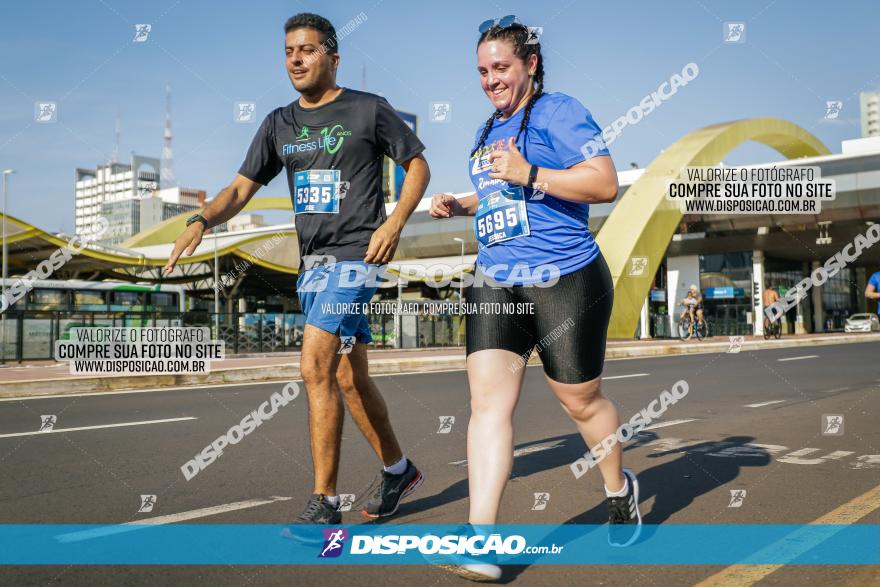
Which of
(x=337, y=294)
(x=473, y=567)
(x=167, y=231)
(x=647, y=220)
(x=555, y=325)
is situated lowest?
(x=473, y=567)

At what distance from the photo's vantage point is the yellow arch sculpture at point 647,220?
3756 cm

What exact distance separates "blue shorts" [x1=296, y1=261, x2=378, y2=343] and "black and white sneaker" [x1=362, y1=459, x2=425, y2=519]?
70 cm

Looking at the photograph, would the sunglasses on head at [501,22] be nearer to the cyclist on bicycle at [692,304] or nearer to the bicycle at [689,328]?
the cyclist on bicycle at [692,304]

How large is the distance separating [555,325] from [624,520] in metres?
0.82

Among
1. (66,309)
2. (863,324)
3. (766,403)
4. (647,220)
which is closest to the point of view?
(766,403)

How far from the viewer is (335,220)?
3455 mm

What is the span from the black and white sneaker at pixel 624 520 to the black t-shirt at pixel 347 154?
1.45 metres

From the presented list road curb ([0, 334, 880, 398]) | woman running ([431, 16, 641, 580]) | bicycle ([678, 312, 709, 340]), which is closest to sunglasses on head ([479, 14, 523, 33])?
woman running ([431, 16, 641, 580])

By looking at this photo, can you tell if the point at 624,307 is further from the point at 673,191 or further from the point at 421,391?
the point at 421,391

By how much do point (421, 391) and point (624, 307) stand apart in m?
27.9

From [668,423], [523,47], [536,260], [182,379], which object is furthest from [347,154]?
[182,379]

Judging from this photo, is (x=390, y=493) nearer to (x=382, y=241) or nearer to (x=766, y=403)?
(x=382, y=241)

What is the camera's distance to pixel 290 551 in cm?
301

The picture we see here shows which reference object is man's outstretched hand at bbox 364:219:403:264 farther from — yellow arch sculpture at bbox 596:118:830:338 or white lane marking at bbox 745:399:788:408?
yellow arch sculpture at bbox 596:118:830:338
